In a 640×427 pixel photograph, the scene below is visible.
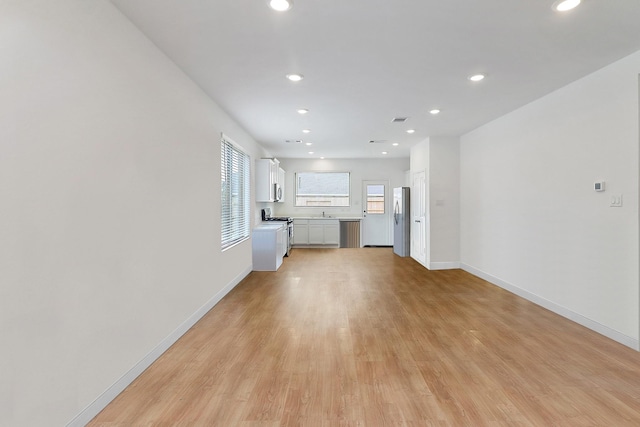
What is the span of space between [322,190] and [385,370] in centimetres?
737

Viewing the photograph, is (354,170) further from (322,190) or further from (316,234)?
(316,234)

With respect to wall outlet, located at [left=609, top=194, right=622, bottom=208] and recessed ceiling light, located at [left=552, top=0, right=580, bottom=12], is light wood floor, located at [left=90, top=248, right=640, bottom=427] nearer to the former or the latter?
wall outlet, located at [left=609, top=194, right=622, bottom=208]

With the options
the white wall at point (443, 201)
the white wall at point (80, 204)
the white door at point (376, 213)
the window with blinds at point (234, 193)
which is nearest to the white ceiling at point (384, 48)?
the white wall at point (80, 204)

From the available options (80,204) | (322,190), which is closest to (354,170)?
(322,190)

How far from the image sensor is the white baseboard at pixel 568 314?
2.89 metres

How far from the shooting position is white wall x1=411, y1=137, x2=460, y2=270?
622 cm

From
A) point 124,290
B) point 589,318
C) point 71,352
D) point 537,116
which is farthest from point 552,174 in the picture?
point 71,352

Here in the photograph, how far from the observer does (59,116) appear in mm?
1669

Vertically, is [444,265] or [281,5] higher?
[281,5]

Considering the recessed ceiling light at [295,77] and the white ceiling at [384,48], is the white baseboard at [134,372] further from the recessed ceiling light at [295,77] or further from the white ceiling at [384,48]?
the recessed ceiling light at [295,77]

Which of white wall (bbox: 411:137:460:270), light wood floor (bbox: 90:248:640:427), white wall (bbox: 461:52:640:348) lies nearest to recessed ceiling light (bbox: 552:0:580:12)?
white wall (bbox: 461:52:640:348)

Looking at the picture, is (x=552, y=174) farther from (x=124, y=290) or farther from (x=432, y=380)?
(x=124, y=290)

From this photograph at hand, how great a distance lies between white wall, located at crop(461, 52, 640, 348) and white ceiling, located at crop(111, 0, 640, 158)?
32 cm

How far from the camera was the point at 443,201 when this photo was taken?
20.4 ft
